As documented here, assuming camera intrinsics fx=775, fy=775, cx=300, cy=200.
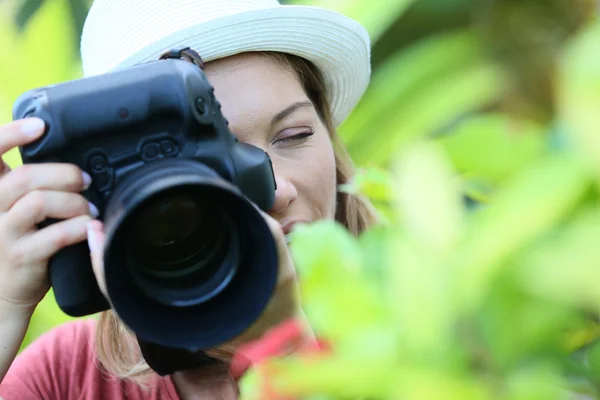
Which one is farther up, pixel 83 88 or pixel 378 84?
pixel 83 88

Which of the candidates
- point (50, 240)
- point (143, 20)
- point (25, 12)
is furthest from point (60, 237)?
point (25, 12)

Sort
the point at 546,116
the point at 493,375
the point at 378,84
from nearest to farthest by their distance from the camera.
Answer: the point at 493,375
the point at 546,116
the point at 378,84

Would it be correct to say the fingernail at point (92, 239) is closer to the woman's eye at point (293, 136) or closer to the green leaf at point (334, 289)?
the woman's eye at point (293, 136)

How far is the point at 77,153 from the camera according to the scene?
69 cm

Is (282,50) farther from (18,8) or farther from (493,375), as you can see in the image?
(18,8)

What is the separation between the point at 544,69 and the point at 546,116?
1.47ft

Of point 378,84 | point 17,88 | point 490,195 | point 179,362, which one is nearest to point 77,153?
point 179,362

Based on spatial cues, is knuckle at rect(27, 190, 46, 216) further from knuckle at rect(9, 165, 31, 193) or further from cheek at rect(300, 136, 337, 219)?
cheek at rect(300, 136, 337, 219)

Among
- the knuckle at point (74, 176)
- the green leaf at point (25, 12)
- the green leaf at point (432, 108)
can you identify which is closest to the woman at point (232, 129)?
the knuckle at point (74, 176)

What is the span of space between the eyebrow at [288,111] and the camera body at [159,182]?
0.53 feet

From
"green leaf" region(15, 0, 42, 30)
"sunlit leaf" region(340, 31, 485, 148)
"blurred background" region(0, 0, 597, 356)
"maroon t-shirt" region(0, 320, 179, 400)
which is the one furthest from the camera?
"green leaf" region(15, 0, 42, 30)

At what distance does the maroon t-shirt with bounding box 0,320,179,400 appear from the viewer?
3.13ft

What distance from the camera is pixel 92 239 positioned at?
662 mm

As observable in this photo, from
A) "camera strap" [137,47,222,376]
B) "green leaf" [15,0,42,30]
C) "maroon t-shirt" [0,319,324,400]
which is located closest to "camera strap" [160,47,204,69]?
"camera strap" [137,47,222,376]
